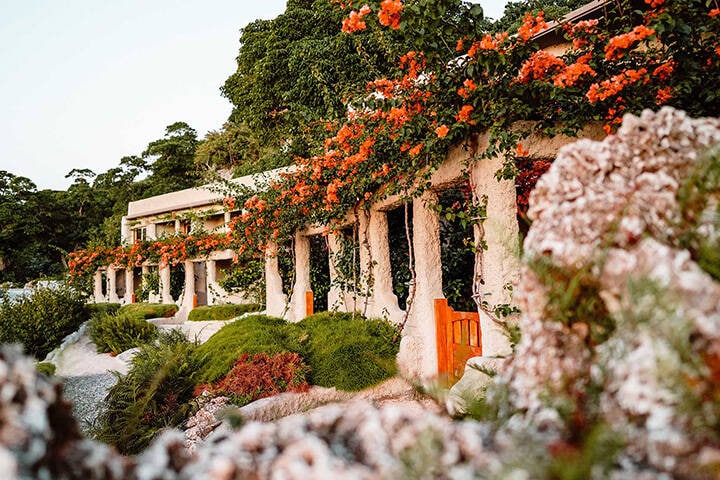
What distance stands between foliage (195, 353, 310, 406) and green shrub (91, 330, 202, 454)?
1.22 feet

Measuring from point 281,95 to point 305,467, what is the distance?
1840 centimetres

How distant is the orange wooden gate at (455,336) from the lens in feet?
17.2

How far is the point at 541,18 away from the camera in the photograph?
392 cm

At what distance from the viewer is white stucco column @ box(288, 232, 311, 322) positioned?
925 cm

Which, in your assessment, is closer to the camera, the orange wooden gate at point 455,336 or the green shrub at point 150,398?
the green shrub at point 150,398

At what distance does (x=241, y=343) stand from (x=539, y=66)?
503cm

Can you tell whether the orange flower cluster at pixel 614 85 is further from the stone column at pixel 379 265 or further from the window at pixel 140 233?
the window at pixel 140 233

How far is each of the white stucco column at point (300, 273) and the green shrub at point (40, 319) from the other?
6.70 metres

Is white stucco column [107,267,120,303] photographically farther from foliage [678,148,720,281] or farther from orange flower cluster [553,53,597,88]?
foliage [678,148,720,281]

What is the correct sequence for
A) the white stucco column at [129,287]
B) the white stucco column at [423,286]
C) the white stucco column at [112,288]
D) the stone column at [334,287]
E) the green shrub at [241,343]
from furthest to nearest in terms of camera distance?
the white stucco column at [112,288], the white stucco column at [129,287], the stone column at [334,287], the green shrub at [241,343], the white stucco column at [423,286]

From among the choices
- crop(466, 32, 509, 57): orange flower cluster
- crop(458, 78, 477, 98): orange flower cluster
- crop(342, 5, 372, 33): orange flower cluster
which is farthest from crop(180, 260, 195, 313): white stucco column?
crop(466, 32, 509, 57): orange flower cluster

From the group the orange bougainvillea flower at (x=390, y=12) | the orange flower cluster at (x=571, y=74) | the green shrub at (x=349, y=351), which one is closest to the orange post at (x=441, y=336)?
the green shrub at (x=349, y=351)

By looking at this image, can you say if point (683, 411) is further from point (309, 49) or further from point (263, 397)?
point (309, 49)

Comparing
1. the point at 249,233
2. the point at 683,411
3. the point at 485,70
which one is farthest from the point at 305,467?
the point at 249,233
